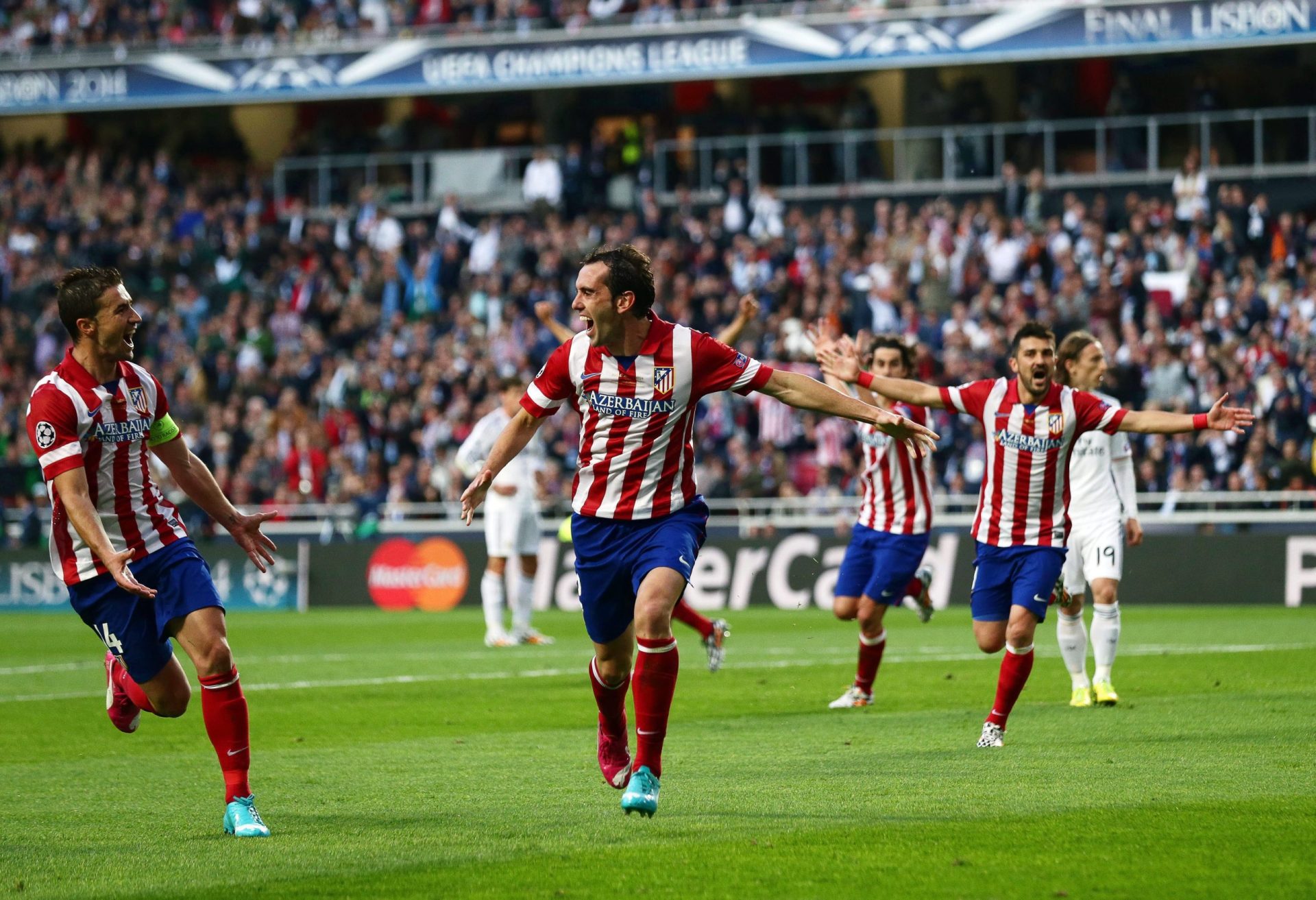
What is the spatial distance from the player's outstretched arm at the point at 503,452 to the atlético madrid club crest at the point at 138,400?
1376 mm

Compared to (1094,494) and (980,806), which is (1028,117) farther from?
(980,806)

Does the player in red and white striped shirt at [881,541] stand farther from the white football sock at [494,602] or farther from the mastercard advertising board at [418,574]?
the mastercard advertising board at [418,574]

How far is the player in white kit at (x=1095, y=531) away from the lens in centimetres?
1174

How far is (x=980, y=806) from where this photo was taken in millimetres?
7637

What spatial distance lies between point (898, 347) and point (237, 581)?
1709cm

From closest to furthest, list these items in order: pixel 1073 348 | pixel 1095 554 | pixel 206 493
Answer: pixel 206 493, pixel 1073 348, pixel 1095 554

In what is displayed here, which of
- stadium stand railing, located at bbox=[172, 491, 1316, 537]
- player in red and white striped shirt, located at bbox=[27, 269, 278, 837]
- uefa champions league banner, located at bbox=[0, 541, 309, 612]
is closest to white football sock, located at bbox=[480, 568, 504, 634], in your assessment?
stadium stand railing, located at bbox=[172, 491, 1316, 537]

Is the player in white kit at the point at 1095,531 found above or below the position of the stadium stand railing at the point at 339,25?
below

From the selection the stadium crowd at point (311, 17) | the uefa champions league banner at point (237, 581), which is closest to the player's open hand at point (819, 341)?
the uefa champions league banner at point (237, 581)

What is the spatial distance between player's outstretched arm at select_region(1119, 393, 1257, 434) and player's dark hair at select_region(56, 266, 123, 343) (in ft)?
16.7

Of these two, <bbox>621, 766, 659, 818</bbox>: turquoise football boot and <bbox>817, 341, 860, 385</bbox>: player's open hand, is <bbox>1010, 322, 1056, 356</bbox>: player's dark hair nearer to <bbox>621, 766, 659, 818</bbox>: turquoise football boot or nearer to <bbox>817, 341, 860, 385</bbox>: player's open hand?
<bbox>817, 341, 860, 385</bbox>: player's open hand

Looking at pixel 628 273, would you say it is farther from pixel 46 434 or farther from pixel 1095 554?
pixel 1095 554

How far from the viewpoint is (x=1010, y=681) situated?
386 inches

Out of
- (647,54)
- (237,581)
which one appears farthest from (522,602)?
(647,54)
